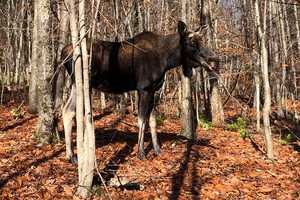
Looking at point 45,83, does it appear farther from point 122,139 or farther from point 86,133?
point 86,133

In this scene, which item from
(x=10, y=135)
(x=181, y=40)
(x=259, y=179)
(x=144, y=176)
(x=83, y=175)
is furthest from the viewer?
(x=10, y=135)

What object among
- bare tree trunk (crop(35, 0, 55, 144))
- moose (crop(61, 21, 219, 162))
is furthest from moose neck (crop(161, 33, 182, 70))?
bare tree trunk (crop(35, 0, 55, 144))

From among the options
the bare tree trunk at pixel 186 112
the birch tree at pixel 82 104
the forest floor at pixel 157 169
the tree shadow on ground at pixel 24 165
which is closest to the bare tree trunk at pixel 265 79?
the forest floor at pixel 157 169

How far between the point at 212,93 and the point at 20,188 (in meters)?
9.28

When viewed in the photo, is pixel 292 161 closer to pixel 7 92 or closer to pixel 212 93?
pixel 212 93

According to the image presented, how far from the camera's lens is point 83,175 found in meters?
6.92

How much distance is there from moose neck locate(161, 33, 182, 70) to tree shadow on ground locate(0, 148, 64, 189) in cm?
338

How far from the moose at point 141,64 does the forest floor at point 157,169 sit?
0.67m

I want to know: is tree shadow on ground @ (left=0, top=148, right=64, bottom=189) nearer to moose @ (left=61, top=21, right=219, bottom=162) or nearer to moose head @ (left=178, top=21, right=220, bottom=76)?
moose @ (left=61, top=21, right=219, bottom=162)

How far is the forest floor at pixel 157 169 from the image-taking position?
24.8 ft

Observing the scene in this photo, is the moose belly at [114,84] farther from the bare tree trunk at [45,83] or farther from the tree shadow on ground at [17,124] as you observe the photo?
the tree shadow on ground at [17,124]

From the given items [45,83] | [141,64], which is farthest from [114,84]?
[45,83]

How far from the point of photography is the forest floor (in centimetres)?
755

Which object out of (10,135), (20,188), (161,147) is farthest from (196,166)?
(10,135)
